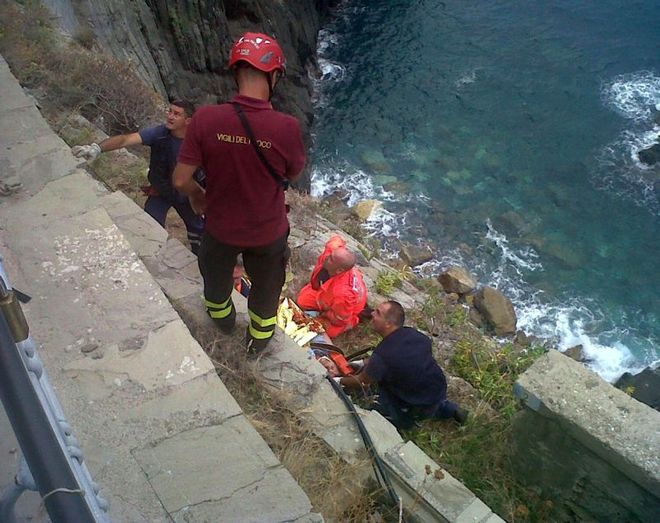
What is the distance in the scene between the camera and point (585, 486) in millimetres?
4004

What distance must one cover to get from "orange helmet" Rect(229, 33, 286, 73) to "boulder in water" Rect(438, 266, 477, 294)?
9.19 m

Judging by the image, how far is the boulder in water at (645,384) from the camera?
10.3 meters

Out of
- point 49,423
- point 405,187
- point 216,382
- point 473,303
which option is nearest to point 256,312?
point 216,382

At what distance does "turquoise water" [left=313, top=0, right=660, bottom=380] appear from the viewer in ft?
41.9

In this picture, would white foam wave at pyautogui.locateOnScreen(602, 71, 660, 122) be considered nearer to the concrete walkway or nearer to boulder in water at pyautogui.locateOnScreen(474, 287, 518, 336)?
boulder in water at pyautogui.locateOnScreen(474, 287, 518, 336)

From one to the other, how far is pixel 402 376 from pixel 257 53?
8.49ft

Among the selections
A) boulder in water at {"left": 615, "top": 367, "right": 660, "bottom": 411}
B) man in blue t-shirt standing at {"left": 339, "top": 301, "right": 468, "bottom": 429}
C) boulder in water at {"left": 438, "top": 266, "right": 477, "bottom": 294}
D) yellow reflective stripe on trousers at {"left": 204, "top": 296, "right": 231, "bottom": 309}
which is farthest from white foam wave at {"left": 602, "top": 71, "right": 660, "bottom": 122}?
yellow reflective stripe on trousers at {"left": 204, "top": 296, "right": 231, "bottom": 309}

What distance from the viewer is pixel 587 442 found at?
12.3ft

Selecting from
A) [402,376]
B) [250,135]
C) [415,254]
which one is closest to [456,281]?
[415,254]

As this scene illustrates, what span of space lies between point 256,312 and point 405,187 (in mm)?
11179

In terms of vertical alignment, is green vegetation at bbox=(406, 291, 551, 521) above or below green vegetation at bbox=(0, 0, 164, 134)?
below

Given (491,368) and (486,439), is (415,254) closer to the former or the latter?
(491,368)

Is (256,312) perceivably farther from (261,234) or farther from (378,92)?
(378,92)

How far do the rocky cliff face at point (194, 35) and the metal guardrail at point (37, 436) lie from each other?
9015mm
